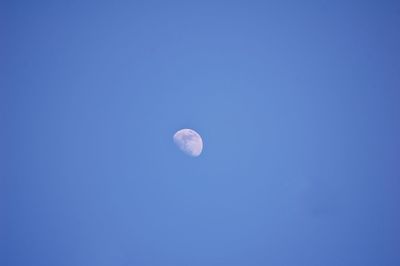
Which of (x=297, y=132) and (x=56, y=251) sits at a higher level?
(x=297, y=132)

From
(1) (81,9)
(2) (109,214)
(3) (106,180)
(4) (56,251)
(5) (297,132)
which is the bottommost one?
(4) (56,251)

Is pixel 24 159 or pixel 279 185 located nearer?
pixel 24 159

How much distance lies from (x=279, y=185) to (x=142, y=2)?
6.72 ft

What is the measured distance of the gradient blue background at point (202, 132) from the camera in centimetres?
218

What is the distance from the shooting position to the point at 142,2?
2.28m

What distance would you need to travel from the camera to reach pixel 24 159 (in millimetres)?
2170

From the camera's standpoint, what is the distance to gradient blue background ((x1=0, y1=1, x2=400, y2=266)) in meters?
2.18

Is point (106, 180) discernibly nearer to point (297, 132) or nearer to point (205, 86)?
point (205, 86)

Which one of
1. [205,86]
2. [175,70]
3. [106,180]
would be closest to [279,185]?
[205,86]

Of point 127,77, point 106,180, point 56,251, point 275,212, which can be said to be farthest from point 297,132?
point 56,251

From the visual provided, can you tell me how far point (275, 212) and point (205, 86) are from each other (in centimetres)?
130

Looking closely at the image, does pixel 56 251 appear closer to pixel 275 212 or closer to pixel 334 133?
pixel 275 212

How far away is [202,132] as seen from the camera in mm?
2301

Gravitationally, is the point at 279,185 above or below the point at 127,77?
below
